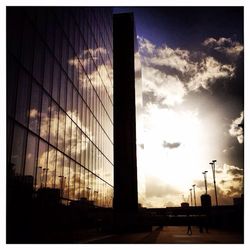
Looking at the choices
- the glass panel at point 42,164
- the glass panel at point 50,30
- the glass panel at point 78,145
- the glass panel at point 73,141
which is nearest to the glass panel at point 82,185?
the glass panel at point 78,145

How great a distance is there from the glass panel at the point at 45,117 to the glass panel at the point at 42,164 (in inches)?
19.8

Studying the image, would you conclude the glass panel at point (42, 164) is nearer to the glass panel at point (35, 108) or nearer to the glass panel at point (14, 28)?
the glass panel at point (35, 108)

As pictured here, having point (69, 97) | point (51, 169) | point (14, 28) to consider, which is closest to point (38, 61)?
point (14, 28)

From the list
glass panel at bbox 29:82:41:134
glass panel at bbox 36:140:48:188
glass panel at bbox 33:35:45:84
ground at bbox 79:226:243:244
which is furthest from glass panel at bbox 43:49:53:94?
ground at bbox 79:226:243:244

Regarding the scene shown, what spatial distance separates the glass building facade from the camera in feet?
41.9

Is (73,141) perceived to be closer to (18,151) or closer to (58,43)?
(58,43)

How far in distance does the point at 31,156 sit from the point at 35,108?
241 centimetres

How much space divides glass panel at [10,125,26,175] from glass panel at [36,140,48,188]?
2.01m

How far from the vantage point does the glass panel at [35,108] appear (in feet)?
46.2

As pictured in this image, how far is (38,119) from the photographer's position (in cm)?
1492

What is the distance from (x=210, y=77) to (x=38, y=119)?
795 inches

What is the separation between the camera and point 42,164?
1534 cm

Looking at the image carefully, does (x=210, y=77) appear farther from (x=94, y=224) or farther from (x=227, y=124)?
(x=94, y=224)

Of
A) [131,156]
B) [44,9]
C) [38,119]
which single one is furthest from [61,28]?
[131,156]
